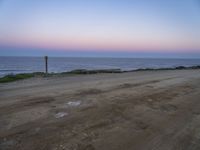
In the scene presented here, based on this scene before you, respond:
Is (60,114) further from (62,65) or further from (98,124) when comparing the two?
(62,65)

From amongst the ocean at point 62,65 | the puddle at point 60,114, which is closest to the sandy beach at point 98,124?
the puddle at point 60,114

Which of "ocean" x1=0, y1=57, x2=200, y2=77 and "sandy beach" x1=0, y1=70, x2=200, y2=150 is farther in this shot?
"ocean" x1=0, y1=57, x2=200, y2=77

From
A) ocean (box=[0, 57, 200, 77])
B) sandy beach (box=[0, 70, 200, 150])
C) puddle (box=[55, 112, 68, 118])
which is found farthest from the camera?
ocean (box=[0, 57, 200, 77])

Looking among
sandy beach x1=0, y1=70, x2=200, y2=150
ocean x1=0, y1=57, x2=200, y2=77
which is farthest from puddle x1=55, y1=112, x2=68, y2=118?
ocean x1=0, y1=57, x2=200, y2=77

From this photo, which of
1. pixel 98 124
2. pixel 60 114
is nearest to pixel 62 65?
pixel 60 114

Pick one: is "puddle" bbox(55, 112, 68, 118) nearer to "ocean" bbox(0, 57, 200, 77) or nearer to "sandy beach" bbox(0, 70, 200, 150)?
"sandy beach" bbox(0, 70, 200, 150)

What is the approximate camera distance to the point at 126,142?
2.34 m

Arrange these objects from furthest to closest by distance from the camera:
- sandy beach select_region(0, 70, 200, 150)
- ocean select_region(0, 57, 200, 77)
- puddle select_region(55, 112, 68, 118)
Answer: ocean select_region(0, 57, 200, 77), puddle select_region(55, 112, 68, 118), sandy beach select_region(0, 70, 200, 150)

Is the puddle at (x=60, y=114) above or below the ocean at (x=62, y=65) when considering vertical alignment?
above

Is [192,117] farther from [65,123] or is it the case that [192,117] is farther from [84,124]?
[65,123]

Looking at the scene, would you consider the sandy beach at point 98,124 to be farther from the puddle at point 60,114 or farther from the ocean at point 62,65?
the ocean at point 62,65

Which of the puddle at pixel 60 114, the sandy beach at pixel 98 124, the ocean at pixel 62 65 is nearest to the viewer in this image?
the sandy beach at pixel 98 124

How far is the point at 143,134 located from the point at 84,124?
1.03 meters

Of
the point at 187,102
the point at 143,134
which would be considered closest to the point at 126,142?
the point at 143,134
